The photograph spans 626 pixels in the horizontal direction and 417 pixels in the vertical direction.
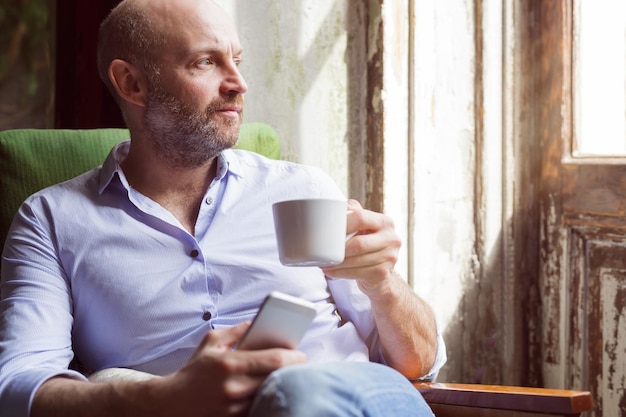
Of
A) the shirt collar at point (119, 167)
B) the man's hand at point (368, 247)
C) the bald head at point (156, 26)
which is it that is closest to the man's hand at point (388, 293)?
the man's hand at point (368, 247)

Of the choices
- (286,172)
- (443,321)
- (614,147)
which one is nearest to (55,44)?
(286,172)

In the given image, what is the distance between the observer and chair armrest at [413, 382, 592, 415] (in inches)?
40.4

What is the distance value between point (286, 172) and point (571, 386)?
45.1 inches

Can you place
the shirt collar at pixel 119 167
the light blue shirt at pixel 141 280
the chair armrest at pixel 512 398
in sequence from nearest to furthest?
the chair armrest at pixel 512 398
the light blue shirt at pixel 141 280
the shirt collar at pixel 119 167

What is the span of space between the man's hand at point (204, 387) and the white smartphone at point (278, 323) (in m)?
0.01

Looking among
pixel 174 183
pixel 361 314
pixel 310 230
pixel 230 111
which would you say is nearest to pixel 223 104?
pixel 230 111

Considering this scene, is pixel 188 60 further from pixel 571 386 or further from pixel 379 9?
pixel 571 386

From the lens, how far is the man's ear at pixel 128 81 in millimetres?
1502

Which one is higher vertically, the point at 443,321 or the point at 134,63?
the point at 134,63

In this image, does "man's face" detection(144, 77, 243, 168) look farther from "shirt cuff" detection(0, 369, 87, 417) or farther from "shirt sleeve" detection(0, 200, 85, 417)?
"shirt cuff" detection(0, 369, 87, 417)

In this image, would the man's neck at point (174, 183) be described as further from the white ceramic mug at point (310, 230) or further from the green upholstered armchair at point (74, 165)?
the white ceramic mug at point (310, 230)

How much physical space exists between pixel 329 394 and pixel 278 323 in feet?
0.34

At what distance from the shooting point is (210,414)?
88 centimetres

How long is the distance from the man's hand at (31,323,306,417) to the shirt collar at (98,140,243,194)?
19.3 inches
